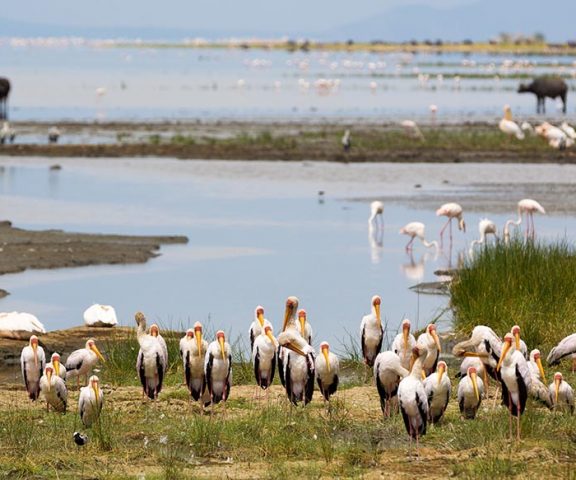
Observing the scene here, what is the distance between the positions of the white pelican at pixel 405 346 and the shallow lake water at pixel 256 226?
3588 mm

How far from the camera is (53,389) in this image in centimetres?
1216

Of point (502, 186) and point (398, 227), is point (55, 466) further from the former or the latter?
point (502, 186)

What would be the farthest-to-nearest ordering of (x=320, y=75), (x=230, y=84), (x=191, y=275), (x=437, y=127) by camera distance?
1. (x=320, y=75)
2. (x=230, y=84)
3. (x=437, y=127)
4. (x=191, y=275)

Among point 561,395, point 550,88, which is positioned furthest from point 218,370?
point 550,88

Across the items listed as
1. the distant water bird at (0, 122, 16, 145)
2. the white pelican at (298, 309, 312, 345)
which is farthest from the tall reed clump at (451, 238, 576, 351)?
the distant water bird at (0, 122, 16, 145)

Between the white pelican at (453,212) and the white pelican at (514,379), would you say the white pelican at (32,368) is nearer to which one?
the white pelican at (514,379)

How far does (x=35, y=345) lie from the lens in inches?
509

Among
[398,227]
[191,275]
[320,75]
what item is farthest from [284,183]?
[320,75]

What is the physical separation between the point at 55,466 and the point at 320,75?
101404 millimetres

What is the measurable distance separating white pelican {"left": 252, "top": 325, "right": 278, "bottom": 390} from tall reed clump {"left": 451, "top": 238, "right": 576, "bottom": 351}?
3.60 m

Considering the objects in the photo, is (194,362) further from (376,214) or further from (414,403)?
(376,214)

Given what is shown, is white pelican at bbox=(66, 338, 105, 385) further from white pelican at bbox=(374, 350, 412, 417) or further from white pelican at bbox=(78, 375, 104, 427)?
white pelican at bbox=(374, 350, 412, 417)

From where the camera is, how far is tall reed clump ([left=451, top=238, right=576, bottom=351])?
50.7 feet

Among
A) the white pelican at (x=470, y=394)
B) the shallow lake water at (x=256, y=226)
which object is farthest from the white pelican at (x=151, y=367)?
the shallow lake water at (x=256, y=226)
